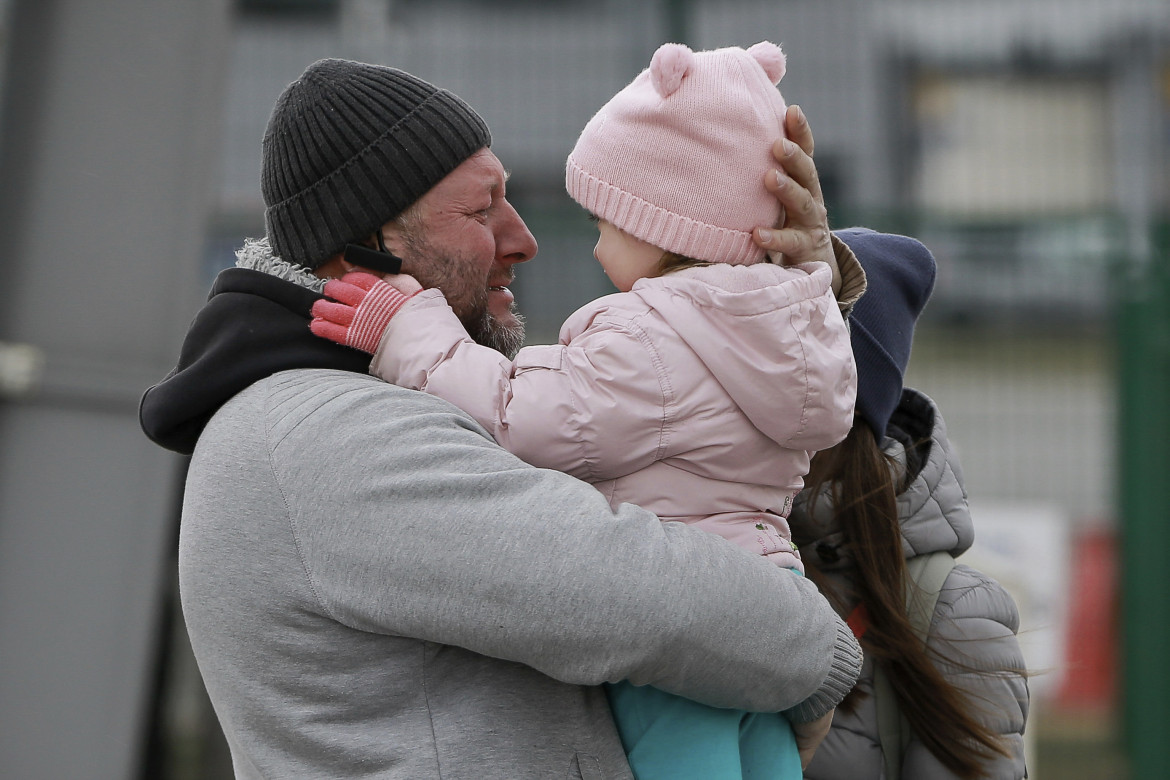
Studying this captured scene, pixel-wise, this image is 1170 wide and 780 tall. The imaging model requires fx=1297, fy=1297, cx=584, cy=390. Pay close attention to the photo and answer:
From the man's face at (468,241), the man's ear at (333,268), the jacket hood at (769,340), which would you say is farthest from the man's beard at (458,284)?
the jacket hood at (769,340)

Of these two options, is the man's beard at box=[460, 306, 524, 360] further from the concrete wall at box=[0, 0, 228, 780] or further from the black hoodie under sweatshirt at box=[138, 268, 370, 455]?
the concrete wall at box=[0, 0, 228, 780]

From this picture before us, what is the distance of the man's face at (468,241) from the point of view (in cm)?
202

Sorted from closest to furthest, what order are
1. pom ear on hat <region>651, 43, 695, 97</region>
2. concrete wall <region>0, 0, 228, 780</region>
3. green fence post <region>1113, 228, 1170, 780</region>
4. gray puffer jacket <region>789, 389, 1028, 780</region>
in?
pom ear on hat <region>651, 43, 695, 97</region> → gray puffer jacket <region>789, 389, 1028, 780</region> → concrete wall <region>0, 0, 228, 780</region> → green fence post <region>1113, 228, 1170, 780</region>

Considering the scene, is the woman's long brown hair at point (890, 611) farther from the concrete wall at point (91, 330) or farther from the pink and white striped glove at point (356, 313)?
the concrete wall at point (91, 330)

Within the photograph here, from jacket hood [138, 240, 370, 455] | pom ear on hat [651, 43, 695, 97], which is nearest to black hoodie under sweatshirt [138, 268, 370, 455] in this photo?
jacket hood [138, 240, 370, 455]

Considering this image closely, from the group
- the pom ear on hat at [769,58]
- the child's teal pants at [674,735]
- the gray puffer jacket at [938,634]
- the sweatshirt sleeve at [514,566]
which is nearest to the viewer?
the sweatshirt sleeve at [514,566]

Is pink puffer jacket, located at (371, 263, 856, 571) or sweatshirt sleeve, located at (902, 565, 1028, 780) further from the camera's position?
sweatshirt sleeve, located at (902, 565, 1028, 780)

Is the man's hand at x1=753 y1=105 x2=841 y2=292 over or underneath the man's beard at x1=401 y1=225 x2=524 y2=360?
over

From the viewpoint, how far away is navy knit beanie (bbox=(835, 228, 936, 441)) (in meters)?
2.21

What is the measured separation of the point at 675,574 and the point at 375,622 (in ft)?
1.22

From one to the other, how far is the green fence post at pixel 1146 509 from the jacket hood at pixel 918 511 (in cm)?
401

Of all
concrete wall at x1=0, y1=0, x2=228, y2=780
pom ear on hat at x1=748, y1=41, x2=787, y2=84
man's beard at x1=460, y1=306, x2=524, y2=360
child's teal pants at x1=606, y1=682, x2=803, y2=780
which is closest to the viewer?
child's teal pants at x1=606, y1=682, x2=803, y2=780

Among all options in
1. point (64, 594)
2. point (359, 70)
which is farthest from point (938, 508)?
point (64, 594)

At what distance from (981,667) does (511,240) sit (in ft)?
3.54
